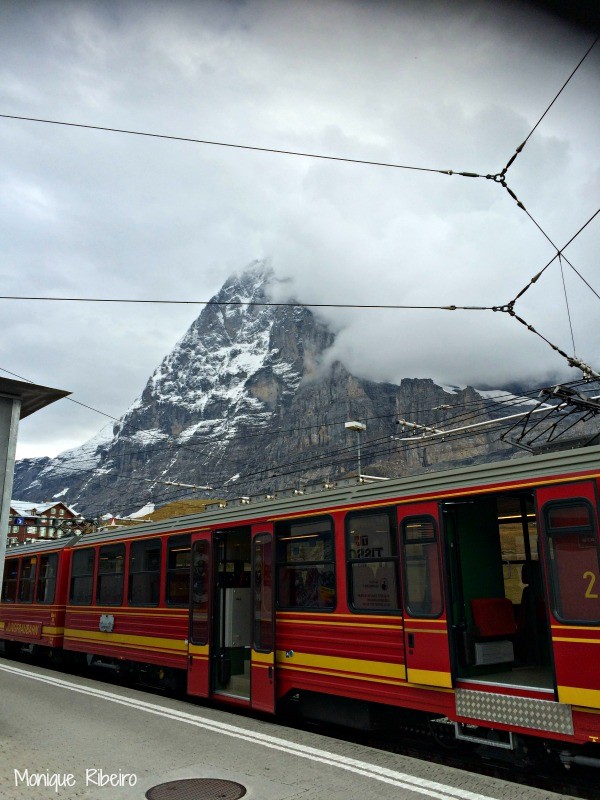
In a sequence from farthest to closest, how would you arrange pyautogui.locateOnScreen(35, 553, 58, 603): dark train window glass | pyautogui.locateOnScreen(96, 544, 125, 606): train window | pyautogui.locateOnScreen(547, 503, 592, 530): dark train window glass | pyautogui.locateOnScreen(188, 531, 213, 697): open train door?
pyautogui.locateOnScreen(35, 553, 58, 603): dark train window glass
pyautogui.locateOnScreen(96, 544, 125, 606): train window
pyautogui.locateOnScreen(188, 531, 213, 697): open train door
pyautogui.locateOnScreen(547, 503, 592, 530): dark train window glass

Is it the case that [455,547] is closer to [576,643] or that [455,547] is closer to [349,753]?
[576,643]

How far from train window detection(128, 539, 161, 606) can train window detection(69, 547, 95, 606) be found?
211 cm

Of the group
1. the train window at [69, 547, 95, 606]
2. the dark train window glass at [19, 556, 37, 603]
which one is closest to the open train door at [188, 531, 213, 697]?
the train window at [69, 547, 95, 606]

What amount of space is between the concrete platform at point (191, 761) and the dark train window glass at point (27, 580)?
8605 millimetres

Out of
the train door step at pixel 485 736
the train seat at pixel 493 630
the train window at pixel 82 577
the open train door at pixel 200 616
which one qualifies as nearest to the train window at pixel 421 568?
the train seat at pixel 493 630

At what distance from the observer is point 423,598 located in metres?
7.73

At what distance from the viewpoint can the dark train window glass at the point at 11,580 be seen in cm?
1895

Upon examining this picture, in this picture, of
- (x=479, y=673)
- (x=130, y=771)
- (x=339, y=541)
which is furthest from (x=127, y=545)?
(x=479, y=673)

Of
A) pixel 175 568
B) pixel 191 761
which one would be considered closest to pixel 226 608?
pixel 175 568

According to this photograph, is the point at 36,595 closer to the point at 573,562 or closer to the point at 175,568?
the point at 175,568

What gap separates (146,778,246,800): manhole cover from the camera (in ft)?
19.0

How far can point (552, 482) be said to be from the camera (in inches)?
267

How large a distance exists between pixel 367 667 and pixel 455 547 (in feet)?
6.33

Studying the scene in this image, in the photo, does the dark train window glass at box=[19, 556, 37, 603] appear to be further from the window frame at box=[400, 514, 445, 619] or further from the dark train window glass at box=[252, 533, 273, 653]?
the window frame at box=[400, 514, 445, 619]
